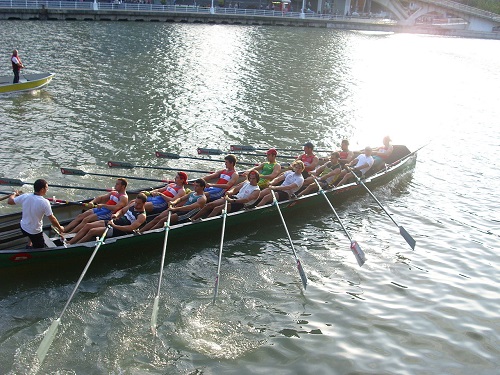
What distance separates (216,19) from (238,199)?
5416 centimetres

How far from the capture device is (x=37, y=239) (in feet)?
36.2

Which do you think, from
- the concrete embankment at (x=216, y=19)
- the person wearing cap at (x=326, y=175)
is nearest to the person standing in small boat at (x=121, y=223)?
the person wearing cap at (x=326, y=175)

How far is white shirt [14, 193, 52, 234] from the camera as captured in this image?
10.6m

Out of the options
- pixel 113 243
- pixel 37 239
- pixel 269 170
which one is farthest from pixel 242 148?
pixel 37 239

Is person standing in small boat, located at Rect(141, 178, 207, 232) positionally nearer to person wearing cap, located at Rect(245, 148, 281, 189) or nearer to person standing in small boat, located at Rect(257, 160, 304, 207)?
person standing in small boat, located at Rect(257, 160, 304, 207)

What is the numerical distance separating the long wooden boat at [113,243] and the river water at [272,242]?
288 mm

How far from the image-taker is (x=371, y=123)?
2667cm

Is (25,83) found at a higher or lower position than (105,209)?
higher

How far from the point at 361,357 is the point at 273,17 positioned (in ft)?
208

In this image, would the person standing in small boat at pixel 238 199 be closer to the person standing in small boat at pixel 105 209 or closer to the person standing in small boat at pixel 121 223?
the person standing in small boat at pixel 121 223

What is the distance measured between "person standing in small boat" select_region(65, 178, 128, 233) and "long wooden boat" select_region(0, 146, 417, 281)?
1.84 feet

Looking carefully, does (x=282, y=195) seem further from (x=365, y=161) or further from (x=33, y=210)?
(x=33, y=210)

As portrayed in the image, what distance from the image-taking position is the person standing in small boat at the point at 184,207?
1291 centimetres

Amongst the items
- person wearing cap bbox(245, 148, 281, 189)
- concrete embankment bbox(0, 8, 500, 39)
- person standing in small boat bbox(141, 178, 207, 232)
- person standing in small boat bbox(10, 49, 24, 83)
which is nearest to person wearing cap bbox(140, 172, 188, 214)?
person standing in small boat bbox(141, 178, 207, 232)
